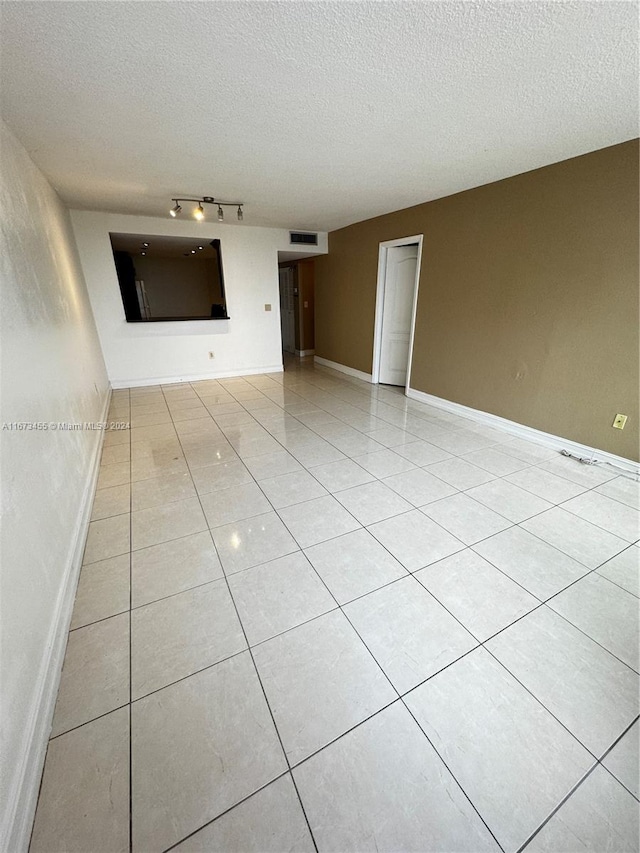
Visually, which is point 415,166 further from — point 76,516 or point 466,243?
point 76,516

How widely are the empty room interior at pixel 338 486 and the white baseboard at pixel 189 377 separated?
148 centimetres

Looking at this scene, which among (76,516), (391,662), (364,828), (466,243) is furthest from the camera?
(466,243)

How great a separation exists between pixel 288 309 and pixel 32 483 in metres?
6.76

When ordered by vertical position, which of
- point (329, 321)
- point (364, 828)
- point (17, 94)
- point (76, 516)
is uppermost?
point (17, 94)

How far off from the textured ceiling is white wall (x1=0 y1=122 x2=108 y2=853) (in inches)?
23.9

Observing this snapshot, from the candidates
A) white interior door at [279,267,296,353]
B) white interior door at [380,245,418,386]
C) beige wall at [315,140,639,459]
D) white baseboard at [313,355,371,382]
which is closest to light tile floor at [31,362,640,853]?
beige wall at [315,140,639,459]

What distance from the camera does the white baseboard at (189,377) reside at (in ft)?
16.6

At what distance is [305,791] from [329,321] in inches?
235

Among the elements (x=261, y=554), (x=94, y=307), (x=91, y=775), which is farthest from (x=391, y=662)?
(x=94, y=307)

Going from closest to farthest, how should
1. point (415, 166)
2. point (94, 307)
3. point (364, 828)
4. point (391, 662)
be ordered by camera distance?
point (364, 828) → point (391, 662) → point (415, 166) → point (94, 307)

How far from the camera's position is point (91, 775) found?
99 cm

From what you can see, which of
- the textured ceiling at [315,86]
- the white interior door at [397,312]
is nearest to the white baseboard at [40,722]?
the textured ceiling at [315,86]

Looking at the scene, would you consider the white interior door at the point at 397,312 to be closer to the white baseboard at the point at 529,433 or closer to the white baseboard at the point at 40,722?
the white baseboard at the point at 529,433

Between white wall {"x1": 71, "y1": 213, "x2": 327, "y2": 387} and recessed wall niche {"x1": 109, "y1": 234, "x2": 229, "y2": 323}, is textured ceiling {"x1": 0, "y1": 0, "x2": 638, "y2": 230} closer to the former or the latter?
white wall {"x1": 71, "y1": 213, "x2": 327, "y2": 387}
